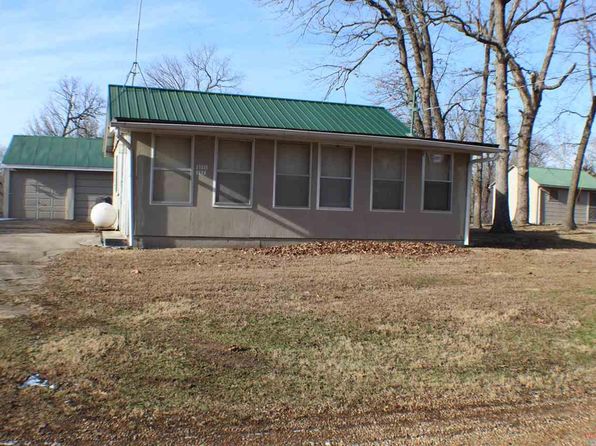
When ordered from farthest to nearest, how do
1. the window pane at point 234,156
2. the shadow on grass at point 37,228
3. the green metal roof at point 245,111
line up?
the shadow on grass at point 37,228 < the green metal roof at point 245,111 < the window pane at point 234,156

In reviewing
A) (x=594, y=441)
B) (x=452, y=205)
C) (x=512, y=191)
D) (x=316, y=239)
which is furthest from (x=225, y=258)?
(x=512, y=191)

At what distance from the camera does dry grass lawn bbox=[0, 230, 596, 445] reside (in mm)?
3756

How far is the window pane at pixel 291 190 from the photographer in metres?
12.7

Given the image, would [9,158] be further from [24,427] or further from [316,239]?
[24,427]

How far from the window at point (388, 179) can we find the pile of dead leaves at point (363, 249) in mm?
994

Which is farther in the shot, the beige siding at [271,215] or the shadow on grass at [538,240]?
the shadow on grass at [538,240]

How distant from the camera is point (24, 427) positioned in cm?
354

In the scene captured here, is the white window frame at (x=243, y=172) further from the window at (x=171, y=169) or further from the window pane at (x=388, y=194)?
the window pane at (x=388, y=194)

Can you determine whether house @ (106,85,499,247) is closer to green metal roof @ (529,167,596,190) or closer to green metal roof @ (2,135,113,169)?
green metal roof @ (2,135,113,169)

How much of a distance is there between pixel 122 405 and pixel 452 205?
37.5 ft

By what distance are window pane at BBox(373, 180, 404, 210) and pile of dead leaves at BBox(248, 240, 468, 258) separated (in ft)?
3.10

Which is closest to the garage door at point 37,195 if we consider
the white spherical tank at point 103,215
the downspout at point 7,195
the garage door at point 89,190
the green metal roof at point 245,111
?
the downspout at point 7,195

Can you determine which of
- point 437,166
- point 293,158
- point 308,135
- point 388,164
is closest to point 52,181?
point 293,158

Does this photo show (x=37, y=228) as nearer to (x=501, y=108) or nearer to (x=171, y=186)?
(x=171, y=186)
